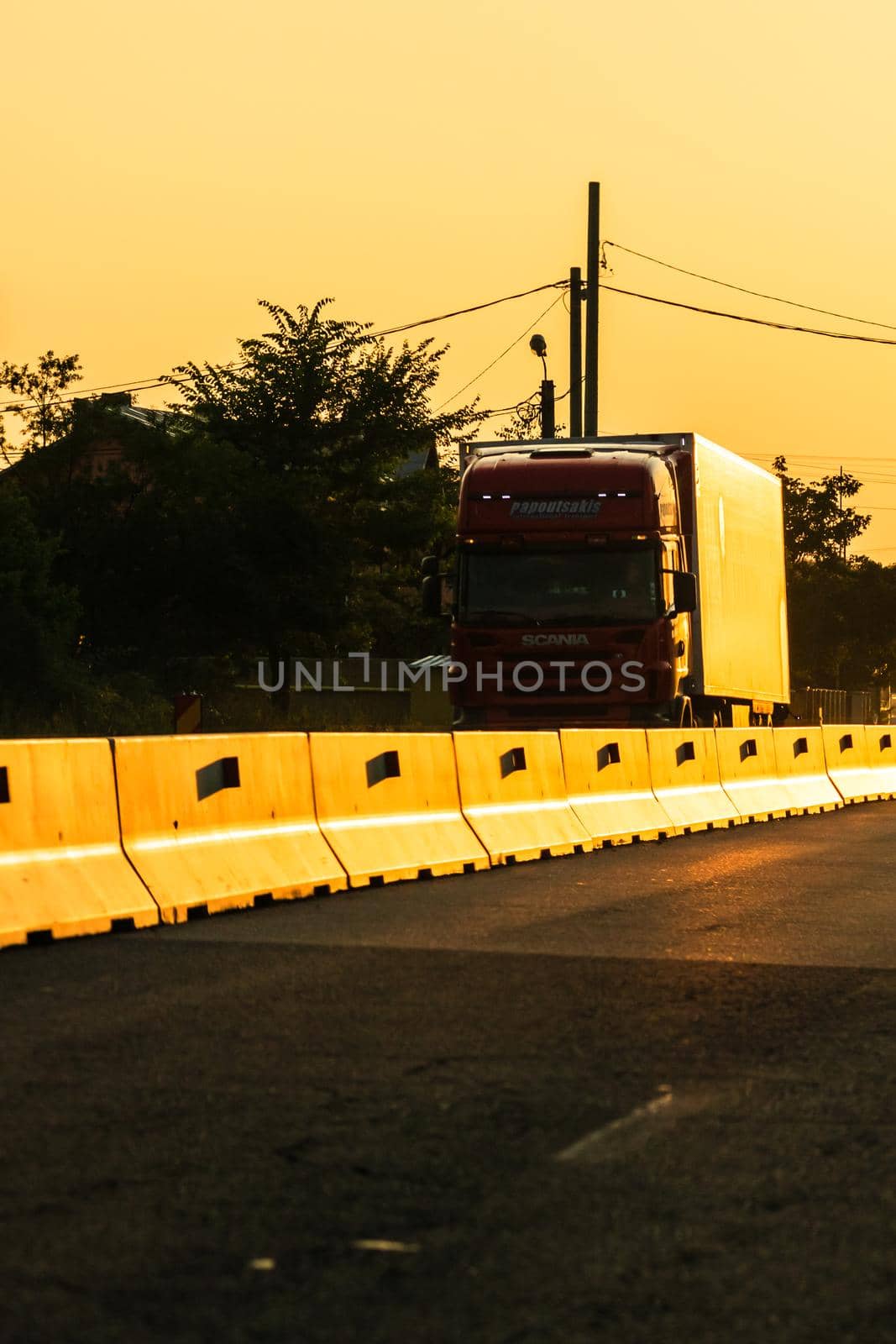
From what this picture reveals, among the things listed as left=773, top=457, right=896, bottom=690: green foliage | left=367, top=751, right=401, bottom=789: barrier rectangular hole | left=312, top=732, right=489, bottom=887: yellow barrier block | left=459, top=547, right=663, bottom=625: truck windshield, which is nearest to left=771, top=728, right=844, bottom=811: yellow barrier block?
left=459, top=547, right=663, bottom=625: truck windshield

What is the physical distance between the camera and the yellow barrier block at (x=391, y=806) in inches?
473

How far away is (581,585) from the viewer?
76.7ft

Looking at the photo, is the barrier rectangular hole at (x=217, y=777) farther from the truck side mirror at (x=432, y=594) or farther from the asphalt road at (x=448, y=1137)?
the truck side mirror at (x=432, y=594)

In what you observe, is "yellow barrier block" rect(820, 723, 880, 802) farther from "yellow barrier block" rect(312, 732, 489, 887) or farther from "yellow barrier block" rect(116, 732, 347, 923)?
"yellow barrier block" rect(116, 732, 347, 923)

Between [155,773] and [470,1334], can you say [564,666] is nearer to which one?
[155,773]

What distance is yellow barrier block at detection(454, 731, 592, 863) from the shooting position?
13867mm

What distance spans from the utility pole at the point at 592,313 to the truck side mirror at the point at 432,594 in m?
14.9

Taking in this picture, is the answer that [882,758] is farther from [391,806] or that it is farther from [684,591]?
[391,806]

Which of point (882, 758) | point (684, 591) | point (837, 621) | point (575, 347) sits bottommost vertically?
point (882, 758)

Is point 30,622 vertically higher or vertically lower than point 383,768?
higher

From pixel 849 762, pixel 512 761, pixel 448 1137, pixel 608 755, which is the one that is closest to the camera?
pixel 448 1137

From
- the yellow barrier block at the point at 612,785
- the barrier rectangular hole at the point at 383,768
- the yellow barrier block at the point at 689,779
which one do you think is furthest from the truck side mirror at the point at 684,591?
the barrier rectangular hole at the point at 383,768

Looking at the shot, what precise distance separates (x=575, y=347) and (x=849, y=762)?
1755 cm

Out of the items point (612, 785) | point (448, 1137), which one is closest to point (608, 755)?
point (612, 785)
